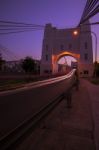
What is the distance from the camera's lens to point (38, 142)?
3.57m

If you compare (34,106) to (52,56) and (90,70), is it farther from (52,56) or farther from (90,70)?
(52,56)

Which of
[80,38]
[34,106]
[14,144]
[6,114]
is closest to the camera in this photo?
[6,114]

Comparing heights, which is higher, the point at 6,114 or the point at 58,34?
the point at 58,34

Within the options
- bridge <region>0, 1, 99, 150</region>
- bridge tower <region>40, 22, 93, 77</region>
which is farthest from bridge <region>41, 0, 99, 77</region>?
bridge <region>0, 1, 99, 150</region>

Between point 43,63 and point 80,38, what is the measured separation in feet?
49.9

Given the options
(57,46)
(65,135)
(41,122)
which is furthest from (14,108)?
(57,46)

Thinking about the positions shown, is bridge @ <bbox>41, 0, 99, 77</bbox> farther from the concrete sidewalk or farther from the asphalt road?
the asphalt road

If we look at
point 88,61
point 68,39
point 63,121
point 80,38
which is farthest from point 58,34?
point 63,121

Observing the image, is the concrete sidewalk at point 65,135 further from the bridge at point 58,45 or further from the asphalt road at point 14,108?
the bridge at point 58,45

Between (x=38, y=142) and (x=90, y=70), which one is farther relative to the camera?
(x=90, y=70)

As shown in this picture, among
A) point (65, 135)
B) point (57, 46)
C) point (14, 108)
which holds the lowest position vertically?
point (65, 135)

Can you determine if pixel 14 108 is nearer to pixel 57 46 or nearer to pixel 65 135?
pixel 65 135

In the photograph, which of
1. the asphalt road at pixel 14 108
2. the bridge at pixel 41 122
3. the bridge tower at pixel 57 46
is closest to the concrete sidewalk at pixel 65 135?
the bridge at pixel 41 122

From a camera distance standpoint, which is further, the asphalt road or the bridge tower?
the bridge tower
